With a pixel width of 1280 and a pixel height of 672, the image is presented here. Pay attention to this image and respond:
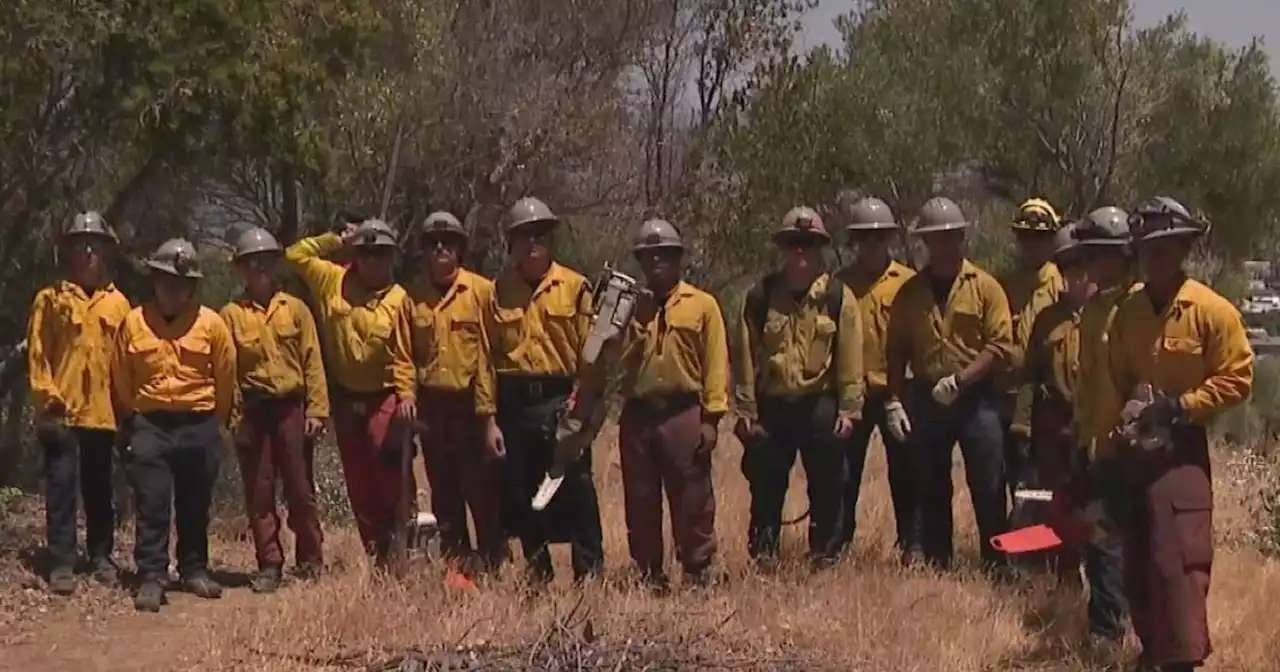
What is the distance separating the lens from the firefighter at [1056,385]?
8.60 meters

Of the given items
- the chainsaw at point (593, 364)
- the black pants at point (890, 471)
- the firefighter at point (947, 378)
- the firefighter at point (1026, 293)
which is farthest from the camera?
the black pants at point (890, 471)

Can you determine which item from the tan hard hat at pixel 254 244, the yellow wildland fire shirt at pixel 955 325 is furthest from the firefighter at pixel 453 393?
the yellow wildland fire shirt at pixel 955 325

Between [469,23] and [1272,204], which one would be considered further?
[1272,204]

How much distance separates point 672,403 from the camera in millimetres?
8656

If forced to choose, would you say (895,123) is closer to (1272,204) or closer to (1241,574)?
(1272,204)

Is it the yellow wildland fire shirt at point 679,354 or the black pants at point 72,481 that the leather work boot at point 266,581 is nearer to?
the black pants at point 72,481

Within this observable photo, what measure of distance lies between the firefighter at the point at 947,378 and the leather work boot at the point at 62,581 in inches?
192

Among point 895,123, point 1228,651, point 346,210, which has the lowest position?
point 1228,651

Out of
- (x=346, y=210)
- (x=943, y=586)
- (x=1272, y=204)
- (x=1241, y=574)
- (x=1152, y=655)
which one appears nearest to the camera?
(x=1152, y=655)

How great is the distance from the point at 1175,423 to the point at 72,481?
6.31m

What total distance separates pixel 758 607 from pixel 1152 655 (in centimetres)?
193

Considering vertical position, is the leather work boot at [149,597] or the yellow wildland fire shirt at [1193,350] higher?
the yellow wildland fire shirt at [1193,350]

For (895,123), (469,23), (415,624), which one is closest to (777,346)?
(415,624)

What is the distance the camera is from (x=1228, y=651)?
7.86m
